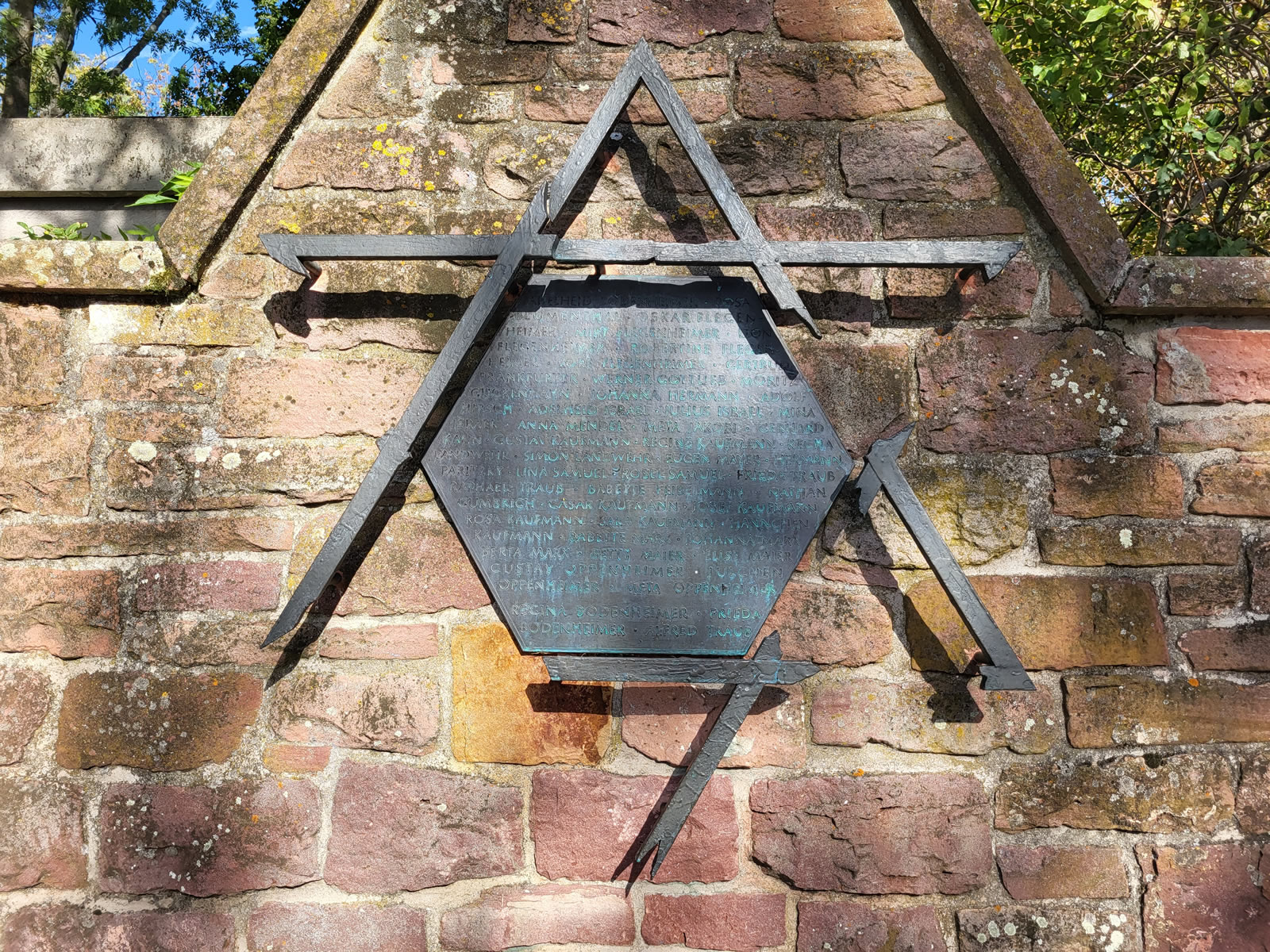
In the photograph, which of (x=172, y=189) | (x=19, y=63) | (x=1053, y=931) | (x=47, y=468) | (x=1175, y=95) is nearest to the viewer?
(x=1053, y=931)

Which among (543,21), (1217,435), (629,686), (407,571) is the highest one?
(543,21)

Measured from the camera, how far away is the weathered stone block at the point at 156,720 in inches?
84.6

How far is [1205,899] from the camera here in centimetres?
210

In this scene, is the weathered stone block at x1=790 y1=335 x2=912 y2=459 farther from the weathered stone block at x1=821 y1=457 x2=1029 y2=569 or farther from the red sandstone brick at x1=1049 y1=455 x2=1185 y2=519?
the red sandstone brick at x1=1049 y1=455 x2=1185 y2=519

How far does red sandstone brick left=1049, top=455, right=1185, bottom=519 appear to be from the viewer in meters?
2.16

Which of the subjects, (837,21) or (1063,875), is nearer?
(1063,875)

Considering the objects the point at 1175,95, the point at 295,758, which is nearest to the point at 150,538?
the point at 295,758

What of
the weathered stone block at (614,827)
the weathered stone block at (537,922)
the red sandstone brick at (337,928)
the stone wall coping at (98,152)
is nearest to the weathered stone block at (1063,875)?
the weathered stone block at (614,827)

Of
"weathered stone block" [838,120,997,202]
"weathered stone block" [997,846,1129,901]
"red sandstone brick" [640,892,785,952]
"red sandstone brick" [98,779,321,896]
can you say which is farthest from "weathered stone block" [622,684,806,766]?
"weathered stone block" [838,120,997,202]

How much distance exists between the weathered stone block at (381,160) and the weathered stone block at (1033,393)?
4.47ft

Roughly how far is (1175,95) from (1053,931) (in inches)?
121

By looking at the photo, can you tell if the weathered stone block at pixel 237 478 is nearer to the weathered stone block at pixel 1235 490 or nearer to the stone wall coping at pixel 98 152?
the stone wall coping at pixel 98 152

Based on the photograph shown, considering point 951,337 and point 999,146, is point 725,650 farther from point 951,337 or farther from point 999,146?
point 999,146

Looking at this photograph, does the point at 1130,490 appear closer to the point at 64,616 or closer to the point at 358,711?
the point at 358,711
